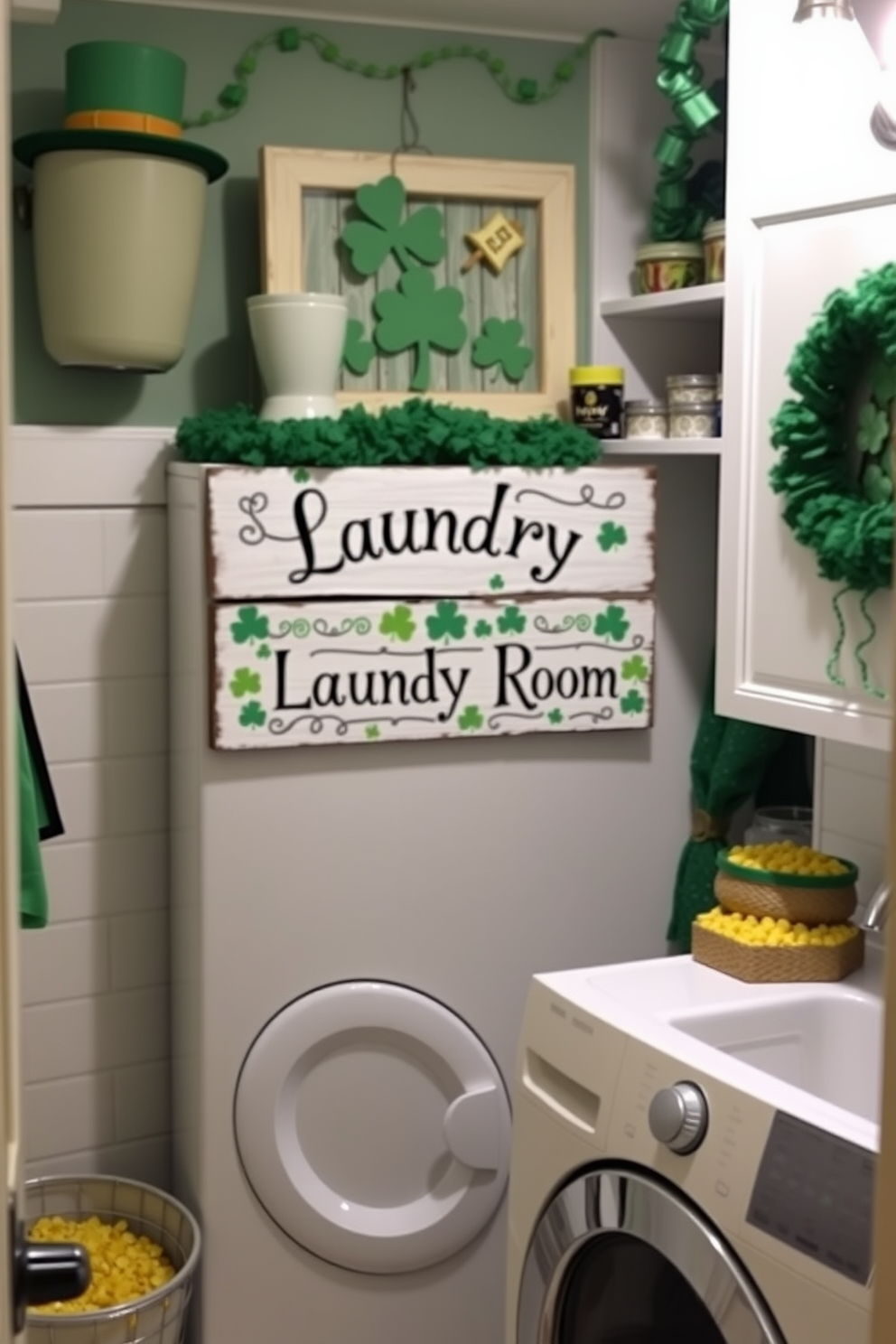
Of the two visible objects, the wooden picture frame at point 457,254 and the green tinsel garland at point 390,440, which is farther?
the wooden picture frame at point 457,254

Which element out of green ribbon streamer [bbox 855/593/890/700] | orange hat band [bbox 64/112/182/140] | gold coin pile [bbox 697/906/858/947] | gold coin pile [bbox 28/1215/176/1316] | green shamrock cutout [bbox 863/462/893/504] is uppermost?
orange hat band [bbox 64/112/182/140]

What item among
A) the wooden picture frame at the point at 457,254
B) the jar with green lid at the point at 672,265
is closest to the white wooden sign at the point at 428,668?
the wooden picture frame at the point at 457,254

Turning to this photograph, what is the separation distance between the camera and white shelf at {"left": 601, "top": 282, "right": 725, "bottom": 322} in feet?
7.20

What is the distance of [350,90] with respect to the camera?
7.73 ft

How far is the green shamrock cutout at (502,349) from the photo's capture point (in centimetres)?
241

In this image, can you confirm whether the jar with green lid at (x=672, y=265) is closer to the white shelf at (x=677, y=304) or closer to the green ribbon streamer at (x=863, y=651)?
the white shelf at (x=677, y=304)

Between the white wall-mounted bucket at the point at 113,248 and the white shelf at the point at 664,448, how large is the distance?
0.66 m

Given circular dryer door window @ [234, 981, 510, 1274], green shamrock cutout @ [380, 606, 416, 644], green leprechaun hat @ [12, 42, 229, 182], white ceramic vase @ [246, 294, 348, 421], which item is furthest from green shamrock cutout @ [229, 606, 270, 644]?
green leprechaun hat @ [12, 42, 229, 182]

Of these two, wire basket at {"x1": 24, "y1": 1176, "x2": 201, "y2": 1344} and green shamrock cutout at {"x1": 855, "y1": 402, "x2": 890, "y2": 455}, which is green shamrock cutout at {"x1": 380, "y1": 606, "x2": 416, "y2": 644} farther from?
wire basket at {"x1": 24, "y1": 1176, "x2": 201, "y2": 1344}

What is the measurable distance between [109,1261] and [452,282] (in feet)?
4.87

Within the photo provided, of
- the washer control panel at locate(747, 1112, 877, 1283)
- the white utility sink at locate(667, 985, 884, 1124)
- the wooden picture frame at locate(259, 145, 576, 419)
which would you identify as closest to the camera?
the washer control panel at locate(747, 1112, 877, 1283)

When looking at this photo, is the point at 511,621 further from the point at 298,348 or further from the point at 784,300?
the point at 784,300

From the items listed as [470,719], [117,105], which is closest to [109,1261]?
[470,719]

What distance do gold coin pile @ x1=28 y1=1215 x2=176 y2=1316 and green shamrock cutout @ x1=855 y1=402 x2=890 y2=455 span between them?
1.39 m
